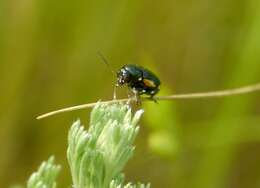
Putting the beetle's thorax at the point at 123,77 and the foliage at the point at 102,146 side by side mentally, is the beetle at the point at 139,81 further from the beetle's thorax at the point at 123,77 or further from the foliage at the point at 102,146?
the foliage at the point at 102,146

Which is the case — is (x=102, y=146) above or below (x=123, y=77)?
→ below

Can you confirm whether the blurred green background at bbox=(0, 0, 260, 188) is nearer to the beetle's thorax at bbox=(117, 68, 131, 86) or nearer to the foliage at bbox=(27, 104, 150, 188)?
the beetle's thorax at bbox=(117, 68, 131, 86)

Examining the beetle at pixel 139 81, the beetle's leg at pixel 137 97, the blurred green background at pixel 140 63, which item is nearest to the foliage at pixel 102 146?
the beetle's leg at pixel 137 97

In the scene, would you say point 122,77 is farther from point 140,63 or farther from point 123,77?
point 140,63

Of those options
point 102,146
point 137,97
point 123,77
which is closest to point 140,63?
point 123,77

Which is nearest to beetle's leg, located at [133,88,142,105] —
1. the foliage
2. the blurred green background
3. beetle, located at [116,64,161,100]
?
beetle, located at [116,64,161,100]

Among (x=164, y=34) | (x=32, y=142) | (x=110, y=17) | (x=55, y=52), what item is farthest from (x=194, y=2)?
(x=32, y=142)
